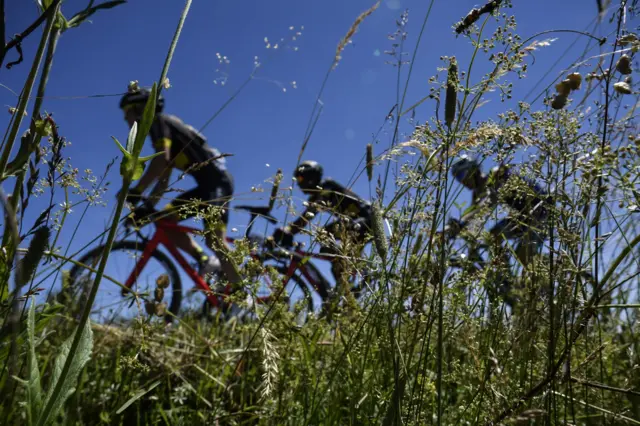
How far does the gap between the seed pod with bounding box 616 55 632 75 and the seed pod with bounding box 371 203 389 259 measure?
0.51 meters

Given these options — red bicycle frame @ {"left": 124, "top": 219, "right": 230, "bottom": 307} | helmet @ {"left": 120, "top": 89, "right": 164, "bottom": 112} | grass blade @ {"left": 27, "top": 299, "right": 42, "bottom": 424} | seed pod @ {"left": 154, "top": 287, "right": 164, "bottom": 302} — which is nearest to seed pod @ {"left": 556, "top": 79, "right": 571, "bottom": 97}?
grass blade @ {"left": 27, "top": 299, "right": 42, "bottom": 424}

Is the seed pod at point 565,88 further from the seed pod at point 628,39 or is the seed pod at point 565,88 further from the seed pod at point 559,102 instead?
the seed pod at point 628,39

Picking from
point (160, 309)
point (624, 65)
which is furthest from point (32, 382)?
point (624, 65)

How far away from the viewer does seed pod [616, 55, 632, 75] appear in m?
0.89

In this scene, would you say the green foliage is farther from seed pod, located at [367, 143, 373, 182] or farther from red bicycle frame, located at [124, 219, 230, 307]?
red bicycle frame, located at [124, 219, 230, 307]

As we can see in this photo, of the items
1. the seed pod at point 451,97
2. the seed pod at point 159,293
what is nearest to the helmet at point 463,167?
the seed pod at point 451,97

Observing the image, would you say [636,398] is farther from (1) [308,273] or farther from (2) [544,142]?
(1) [308,273]

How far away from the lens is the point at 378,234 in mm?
1014

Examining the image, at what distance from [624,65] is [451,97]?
Answer: 32cm

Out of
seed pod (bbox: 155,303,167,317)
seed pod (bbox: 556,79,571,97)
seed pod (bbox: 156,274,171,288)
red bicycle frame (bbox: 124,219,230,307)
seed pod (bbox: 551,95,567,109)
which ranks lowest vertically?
seed pod (bbox: 155,303,167,317)

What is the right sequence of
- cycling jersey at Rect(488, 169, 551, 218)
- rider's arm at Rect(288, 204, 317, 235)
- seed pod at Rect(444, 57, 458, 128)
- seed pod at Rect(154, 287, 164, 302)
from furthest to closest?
seed pod at Rect(154, 287, 164, 302) < rider's arm at Rect(288, 204, 317, 235) < cycling jersey at Rect(488, 169, 551, 218) < seed pod at Rect(444, 57, 458, 128)

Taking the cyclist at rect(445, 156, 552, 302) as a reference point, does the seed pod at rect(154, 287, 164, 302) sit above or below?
below

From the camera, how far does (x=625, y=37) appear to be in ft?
3.00

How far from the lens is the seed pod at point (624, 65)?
35.0 inches
